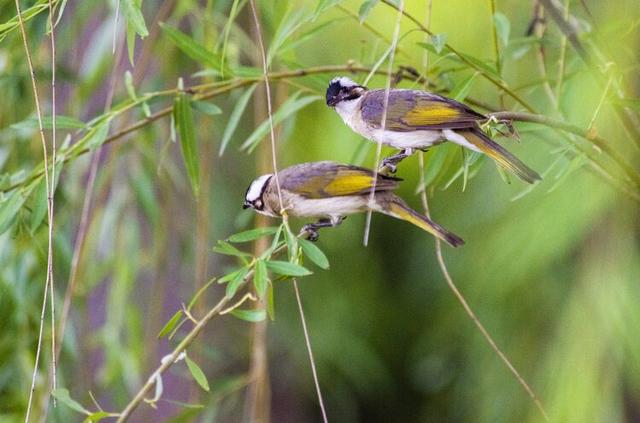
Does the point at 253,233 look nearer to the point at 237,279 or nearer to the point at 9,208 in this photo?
the point at 237,279

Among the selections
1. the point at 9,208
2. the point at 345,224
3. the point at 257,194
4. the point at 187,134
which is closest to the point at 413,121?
the point at 257,194

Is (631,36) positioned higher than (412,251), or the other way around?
(631,36)

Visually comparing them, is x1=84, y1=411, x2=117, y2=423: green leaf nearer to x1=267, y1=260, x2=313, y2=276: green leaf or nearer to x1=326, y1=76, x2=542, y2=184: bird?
x1=267, y1=260, x2=313, y2=276: green leaf

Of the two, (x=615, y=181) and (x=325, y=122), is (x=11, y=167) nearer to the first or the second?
(x=325, y=122)

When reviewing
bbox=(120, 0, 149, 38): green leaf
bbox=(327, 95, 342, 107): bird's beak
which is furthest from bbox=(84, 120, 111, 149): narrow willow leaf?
bbox=(327, 95, 342, 107): bird's beak

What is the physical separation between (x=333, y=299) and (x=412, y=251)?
0.87 ft

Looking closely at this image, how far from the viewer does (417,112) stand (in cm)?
66

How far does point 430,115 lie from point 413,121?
11 millimetres

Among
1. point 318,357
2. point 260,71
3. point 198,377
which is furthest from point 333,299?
point 198,377

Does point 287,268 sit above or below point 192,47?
below

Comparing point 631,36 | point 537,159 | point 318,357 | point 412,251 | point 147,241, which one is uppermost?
point 631,36

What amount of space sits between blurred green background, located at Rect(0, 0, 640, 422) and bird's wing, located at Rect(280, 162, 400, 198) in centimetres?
23

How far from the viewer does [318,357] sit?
2211 mm

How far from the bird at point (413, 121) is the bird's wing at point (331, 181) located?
22 mm
